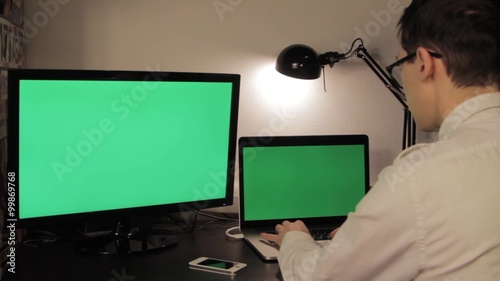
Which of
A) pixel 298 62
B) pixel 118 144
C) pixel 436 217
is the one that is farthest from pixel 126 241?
pixel 436 217

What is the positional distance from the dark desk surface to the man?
299mm

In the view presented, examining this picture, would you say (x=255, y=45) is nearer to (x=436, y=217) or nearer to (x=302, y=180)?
(x=302, y=180)

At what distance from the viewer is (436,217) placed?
817mm

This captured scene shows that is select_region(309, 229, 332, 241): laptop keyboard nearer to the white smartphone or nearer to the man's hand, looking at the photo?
the man's hand

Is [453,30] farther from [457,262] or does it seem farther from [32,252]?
[32,252]

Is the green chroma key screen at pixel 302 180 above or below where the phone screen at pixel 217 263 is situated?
above

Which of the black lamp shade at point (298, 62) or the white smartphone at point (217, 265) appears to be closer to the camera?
the white smartphone at point (217, 265)

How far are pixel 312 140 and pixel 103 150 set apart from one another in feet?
2.08

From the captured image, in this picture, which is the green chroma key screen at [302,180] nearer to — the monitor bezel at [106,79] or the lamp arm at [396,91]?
the monitor bezel at [106,79]

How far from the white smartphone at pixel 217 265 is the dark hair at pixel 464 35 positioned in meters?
0.65

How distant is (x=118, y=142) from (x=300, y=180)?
57 centimetres

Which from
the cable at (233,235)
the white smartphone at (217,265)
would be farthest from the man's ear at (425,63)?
the cable at (233,235)

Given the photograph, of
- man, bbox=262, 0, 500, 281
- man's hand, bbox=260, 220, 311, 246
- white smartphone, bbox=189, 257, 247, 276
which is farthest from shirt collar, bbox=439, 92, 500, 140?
white smartphone, bbox=189, 257, 247, 276

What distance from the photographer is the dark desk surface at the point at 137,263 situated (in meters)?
1.18
